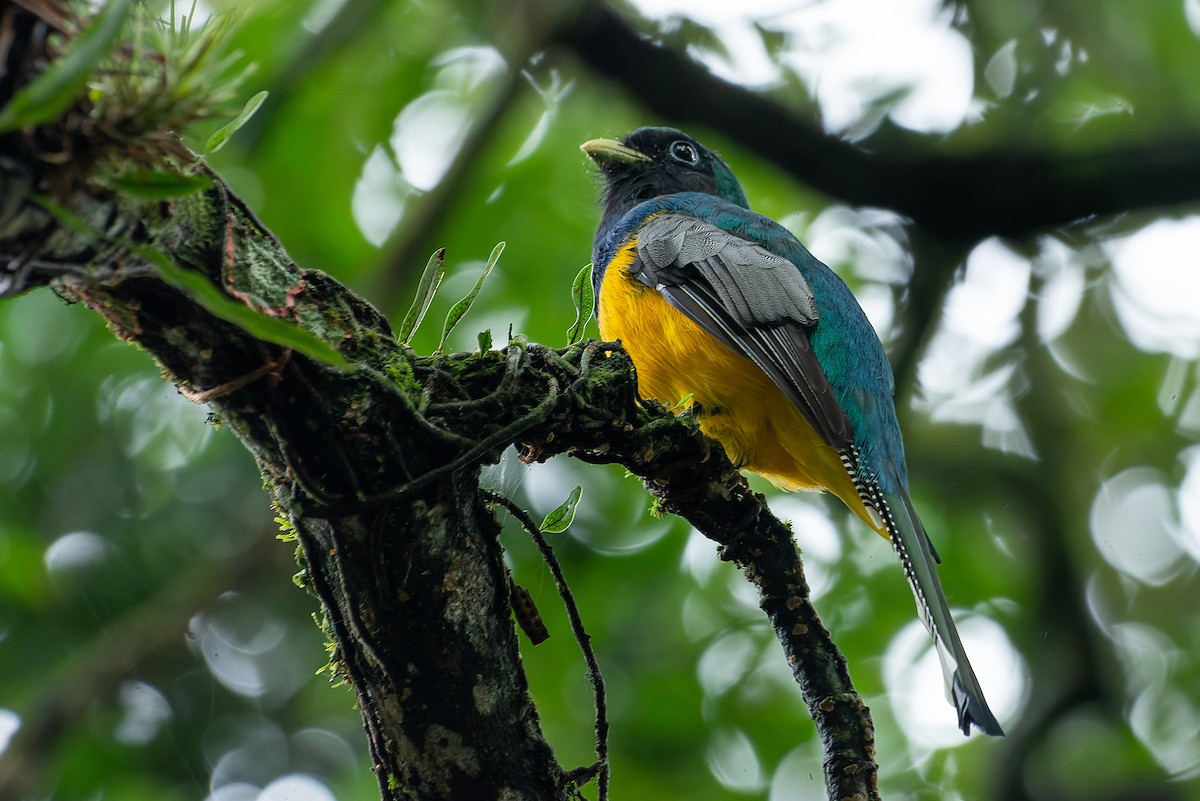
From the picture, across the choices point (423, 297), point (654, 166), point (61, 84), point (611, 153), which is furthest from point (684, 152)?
point (61, 84)

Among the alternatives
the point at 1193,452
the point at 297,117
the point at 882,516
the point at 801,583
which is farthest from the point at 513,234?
the point at 1193,452

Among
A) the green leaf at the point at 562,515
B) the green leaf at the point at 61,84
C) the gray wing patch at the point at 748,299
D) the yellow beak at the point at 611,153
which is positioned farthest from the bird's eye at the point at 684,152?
the green leaf at the point at 61,84

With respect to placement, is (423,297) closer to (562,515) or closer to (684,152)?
(562,515)

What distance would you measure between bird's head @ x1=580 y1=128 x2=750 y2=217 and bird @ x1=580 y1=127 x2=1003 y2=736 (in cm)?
97

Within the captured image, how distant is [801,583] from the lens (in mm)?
3043

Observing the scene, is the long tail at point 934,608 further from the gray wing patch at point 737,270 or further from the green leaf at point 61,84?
the green leaf at point 61,84

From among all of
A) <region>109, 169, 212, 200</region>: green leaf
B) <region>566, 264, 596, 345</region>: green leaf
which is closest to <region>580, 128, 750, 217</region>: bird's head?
<region>566, 264, 596, 345</region>: green leaf

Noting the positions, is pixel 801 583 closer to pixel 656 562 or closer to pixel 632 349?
pixel 632 349

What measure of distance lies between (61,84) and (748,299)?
9.77 ft

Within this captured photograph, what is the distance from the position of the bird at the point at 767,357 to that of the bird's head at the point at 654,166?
38.3 inches

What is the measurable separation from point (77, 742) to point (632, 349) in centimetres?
369

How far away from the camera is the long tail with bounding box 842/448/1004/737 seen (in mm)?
2971

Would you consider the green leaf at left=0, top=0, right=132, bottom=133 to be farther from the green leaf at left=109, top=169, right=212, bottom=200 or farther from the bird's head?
the bird's head

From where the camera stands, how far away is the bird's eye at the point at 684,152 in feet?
18.9
